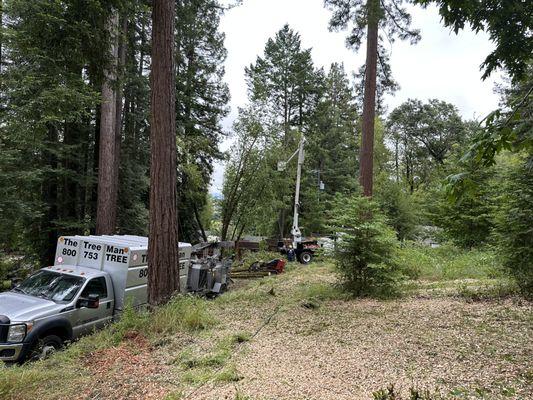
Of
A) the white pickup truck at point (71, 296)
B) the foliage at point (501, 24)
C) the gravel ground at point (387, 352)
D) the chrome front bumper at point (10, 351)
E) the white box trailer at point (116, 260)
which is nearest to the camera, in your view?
the gravel ground at point (387, 352)

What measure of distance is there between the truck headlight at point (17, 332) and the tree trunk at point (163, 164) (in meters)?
2.01

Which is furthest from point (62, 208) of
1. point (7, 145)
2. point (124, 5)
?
point (124, 5)

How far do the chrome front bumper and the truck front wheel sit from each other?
0.23 metres

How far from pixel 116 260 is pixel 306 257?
10591mm

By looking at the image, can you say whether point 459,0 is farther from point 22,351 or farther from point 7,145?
point 7,145

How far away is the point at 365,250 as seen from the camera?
784cm

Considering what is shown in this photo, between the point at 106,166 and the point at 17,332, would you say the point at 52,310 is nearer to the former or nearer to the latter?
the point at 17,332

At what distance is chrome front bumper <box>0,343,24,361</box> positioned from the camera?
5648mm

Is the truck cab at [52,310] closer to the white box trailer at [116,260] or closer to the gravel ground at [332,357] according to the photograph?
the white box trailer at [116,260]

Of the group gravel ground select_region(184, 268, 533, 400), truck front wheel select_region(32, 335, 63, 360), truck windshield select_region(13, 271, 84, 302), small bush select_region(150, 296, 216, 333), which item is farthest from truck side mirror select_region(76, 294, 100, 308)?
gravel ground select_region(184, 268, 533, 400)

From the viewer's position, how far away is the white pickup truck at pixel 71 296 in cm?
592

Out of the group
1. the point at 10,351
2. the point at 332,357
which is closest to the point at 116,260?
the point at 10,351

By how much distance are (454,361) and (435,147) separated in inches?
1589

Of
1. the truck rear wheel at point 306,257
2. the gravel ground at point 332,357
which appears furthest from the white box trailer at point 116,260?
the truck rear wheel at point 306,257
